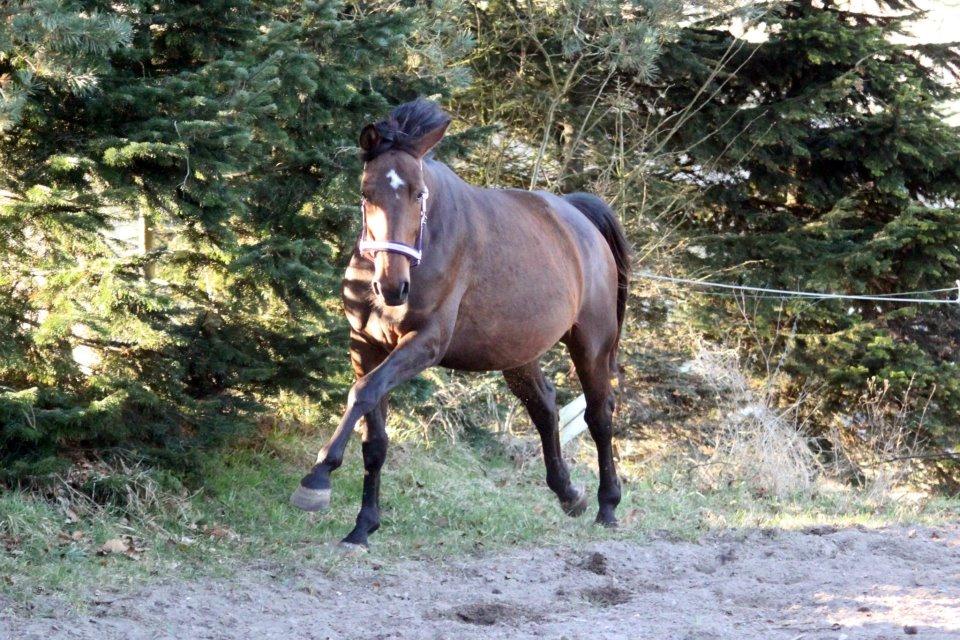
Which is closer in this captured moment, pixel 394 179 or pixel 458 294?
pixel 394 179

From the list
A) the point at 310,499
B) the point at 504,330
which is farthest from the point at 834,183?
the point at 310,499

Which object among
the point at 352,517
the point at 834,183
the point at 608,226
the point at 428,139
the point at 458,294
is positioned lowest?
the point at 352,517

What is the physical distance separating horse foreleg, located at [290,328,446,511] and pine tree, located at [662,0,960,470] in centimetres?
821

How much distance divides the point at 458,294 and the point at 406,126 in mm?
1003

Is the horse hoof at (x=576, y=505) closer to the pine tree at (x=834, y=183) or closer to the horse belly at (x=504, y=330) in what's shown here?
the horse belly at (x=504, y=330)

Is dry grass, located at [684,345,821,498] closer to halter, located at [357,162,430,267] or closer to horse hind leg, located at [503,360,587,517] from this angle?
horse hind leg, located at [503,360,587,517]

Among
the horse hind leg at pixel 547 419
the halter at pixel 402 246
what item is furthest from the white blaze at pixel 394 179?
the horse hind leg at pixel 547 419

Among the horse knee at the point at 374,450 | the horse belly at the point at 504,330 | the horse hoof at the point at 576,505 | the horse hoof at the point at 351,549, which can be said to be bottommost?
the horse hoof at the point at 576,505

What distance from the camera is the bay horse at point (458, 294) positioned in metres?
5.27

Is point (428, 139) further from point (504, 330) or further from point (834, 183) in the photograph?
point (834, 183)

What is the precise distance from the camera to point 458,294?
5.92 meters

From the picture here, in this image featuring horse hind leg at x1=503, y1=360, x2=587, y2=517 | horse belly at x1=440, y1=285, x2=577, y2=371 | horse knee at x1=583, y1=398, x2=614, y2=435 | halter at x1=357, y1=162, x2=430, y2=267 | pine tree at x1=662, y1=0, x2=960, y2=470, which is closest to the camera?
halter at x1=357, y1=162, x2=430, y2=267

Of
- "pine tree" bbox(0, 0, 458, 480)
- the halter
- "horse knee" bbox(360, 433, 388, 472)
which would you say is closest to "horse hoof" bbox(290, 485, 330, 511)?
"horse knee" bbox(360, 433, 388, 472)

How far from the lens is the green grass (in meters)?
5.10
